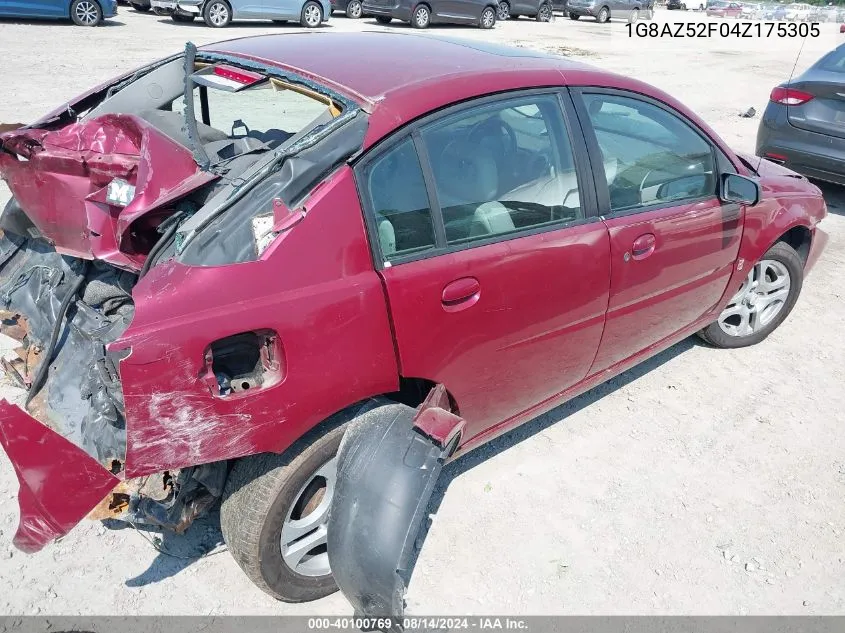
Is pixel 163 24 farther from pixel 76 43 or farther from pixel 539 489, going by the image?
pixel 539 489

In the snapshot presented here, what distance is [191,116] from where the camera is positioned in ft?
9.17

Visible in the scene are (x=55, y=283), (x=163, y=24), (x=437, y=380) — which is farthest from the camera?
(x=163, y=24)

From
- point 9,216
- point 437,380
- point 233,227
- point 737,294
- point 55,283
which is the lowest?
point 737,294

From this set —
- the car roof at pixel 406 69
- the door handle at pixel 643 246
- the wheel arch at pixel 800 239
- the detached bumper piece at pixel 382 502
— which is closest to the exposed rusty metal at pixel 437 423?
the detached bumper piece at pixel 382 502

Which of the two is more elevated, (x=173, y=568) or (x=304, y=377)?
(x=304, y=377)

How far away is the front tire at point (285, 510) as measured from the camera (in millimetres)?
2393

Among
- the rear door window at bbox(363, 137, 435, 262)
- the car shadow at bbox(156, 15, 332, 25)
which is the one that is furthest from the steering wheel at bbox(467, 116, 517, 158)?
the car shadow at bbox(156, 15, 332, 25)

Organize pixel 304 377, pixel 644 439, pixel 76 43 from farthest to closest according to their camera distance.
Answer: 1. pixel 76 43
2. pixel 644 439
3. pixel 304 377

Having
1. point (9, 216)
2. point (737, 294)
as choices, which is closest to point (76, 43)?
point (9, 216)

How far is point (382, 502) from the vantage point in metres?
2.29

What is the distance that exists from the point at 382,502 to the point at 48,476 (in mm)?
1024

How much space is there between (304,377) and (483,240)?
0.87 m

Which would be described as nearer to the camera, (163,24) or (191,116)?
(191,116)

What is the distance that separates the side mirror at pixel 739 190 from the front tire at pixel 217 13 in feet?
49.3
